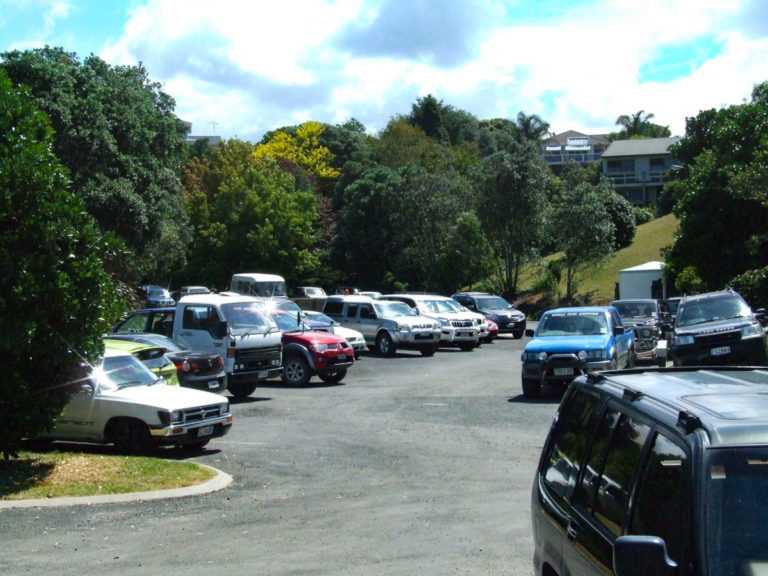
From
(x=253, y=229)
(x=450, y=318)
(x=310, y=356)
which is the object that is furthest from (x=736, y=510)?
(x=253, y=229)

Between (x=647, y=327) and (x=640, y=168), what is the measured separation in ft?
221

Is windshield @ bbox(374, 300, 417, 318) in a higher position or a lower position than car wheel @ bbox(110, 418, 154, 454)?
higher

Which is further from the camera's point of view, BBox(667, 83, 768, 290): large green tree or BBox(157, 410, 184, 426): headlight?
BBox(667, 83, 768, 290): large green tree

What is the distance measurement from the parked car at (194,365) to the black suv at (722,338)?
32.1 ft

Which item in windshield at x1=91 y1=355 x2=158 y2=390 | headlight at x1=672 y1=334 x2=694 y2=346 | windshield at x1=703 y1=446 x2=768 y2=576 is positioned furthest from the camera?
headlight at x1=672 y1=334 x2=694 y2=346

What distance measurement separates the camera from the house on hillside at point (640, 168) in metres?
86.9

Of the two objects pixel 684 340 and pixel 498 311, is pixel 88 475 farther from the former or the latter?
pixel 498 311

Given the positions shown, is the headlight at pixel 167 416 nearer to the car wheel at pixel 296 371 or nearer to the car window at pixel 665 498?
the car wheel at pixel 296 371

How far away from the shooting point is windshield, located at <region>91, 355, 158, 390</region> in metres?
13.6

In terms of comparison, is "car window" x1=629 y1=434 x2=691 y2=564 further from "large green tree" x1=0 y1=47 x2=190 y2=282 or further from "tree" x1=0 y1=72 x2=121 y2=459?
"large green tree" x1=0 y1=47 x2=190 y2=282

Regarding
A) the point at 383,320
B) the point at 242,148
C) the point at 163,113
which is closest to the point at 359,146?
the point at 242,148

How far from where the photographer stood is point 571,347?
1811cm

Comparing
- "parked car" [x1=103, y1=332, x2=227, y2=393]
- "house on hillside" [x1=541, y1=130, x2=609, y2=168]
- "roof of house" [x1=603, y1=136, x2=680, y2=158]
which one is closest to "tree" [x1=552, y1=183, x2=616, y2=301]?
"parked car" [x1=103, y1=332, x2=227, y2=393]

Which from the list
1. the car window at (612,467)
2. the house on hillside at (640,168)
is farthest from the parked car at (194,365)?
the house on hillside at (640,168)
